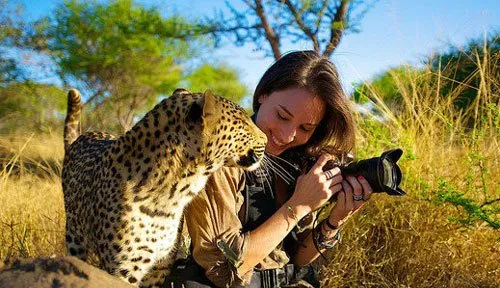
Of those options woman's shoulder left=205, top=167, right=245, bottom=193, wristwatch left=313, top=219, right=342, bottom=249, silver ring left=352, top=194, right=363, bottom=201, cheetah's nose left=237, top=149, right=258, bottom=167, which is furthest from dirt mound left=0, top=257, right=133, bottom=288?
wristwatch left=313, top=219, right=342, bottom=249

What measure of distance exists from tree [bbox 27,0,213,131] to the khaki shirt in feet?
37.9

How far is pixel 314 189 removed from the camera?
2.41 metres

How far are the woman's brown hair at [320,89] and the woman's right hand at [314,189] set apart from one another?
398 mm

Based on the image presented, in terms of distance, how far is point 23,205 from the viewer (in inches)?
161

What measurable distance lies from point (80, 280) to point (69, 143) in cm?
238

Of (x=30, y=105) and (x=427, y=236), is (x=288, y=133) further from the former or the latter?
(x=30, y=105)

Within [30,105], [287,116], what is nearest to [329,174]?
[287,116]

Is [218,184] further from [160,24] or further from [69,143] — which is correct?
[160,24]

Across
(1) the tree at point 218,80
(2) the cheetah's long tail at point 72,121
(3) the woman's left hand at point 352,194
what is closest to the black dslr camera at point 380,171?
(3) the woman's left hand at point 352,194

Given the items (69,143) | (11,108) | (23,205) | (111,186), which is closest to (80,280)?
(111,186)

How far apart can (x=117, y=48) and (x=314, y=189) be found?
14.1 metres

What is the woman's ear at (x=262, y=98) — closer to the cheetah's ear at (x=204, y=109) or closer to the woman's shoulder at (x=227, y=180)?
the woman's shoulder at (x=227, y=180)

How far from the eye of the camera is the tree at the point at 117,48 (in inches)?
578

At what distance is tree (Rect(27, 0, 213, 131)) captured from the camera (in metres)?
14.7
